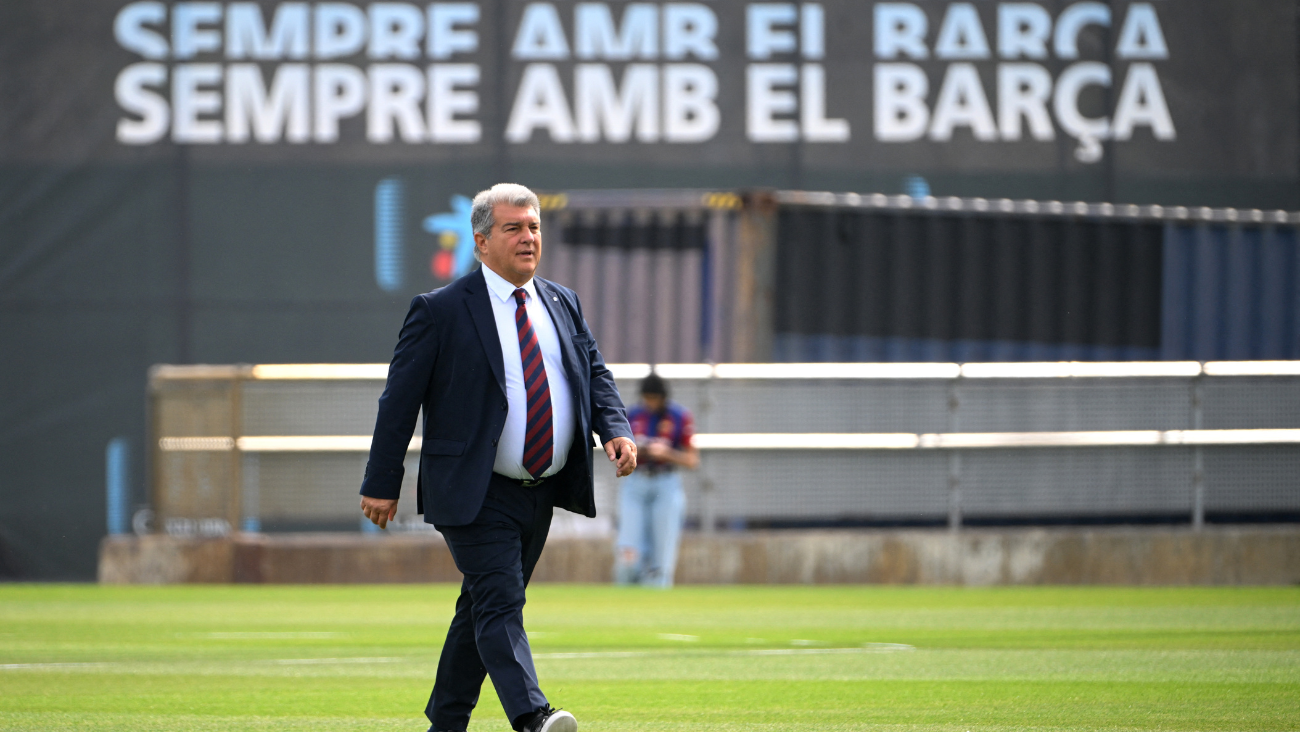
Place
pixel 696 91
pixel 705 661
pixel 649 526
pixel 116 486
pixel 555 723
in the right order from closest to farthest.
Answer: pixel 555 723, pixel 705 661, pixel 649 526, pixel 116 486, pixel 696 91

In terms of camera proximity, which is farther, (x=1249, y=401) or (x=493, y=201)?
(x=1249, y=401)

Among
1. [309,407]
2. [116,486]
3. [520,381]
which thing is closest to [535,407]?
[520,381]

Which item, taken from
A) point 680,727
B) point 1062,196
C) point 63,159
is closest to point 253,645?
point 680,727

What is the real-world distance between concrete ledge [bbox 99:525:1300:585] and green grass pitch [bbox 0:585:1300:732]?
145 centimetres

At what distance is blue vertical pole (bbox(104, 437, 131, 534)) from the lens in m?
17.7

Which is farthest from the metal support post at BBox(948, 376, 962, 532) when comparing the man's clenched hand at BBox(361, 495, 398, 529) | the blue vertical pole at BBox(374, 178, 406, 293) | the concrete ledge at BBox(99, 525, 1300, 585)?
the man's clenched hand at BBox(361, 495, 398, 529)

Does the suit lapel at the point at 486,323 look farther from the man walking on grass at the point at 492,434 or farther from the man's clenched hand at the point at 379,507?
the man's clenched hand at the point at 379,507

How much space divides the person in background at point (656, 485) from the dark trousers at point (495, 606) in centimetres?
864

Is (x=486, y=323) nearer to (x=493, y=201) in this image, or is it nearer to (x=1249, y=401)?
(x=493, y=201)

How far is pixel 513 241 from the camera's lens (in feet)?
16.3

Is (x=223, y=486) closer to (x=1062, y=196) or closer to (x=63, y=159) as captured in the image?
(x=63, y=159)

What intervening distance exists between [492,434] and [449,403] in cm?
15

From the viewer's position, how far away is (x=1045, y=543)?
1459cm

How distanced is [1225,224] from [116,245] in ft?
35.8
